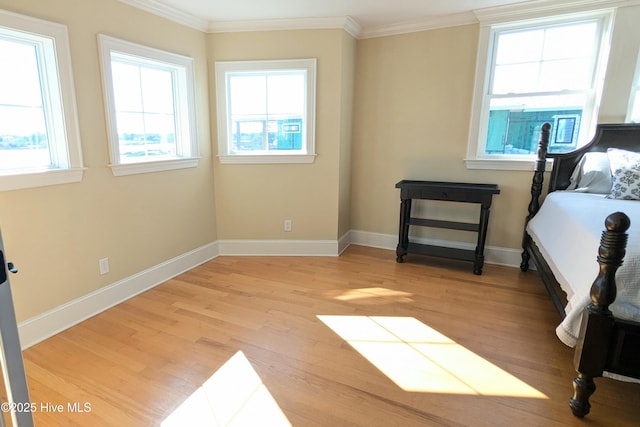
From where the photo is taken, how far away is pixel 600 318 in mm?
1475

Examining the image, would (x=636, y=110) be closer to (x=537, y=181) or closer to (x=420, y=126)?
(x=537, y=181)

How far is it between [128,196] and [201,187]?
2.76ft

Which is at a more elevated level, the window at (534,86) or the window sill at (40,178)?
the window at (534,86)

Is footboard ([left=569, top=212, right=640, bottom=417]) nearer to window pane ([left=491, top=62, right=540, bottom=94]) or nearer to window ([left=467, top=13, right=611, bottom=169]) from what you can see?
window ([left=467, top=13, right=611, bottom=169])

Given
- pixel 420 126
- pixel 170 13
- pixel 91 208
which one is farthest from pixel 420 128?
pixel 91 208

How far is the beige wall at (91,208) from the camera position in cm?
211

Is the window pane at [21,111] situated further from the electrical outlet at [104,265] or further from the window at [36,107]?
the electrical outlet at [104,265]

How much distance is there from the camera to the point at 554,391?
1777 mm

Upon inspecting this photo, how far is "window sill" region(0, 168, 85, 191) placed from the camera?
1.98m

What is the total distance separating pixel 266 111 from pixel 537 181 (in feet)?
8.66

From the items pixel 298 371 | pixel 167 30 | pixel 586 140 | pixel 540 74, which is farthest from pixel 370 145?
pixel 298 371

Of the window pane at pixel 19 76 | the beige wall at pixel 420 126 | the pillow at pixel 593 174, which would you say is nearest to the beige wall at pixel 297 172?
the beige wall at pixel 420 126

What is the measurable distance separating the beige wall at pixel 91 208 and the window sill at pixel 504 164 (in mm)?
2799

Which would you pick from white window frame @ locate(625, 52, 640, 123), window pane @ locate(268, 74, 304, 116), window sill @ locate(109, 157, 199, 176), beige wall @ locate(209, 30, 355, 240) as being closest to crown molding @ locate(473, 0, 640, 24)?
white window frame @ locate(625, 52, 640, 123)
